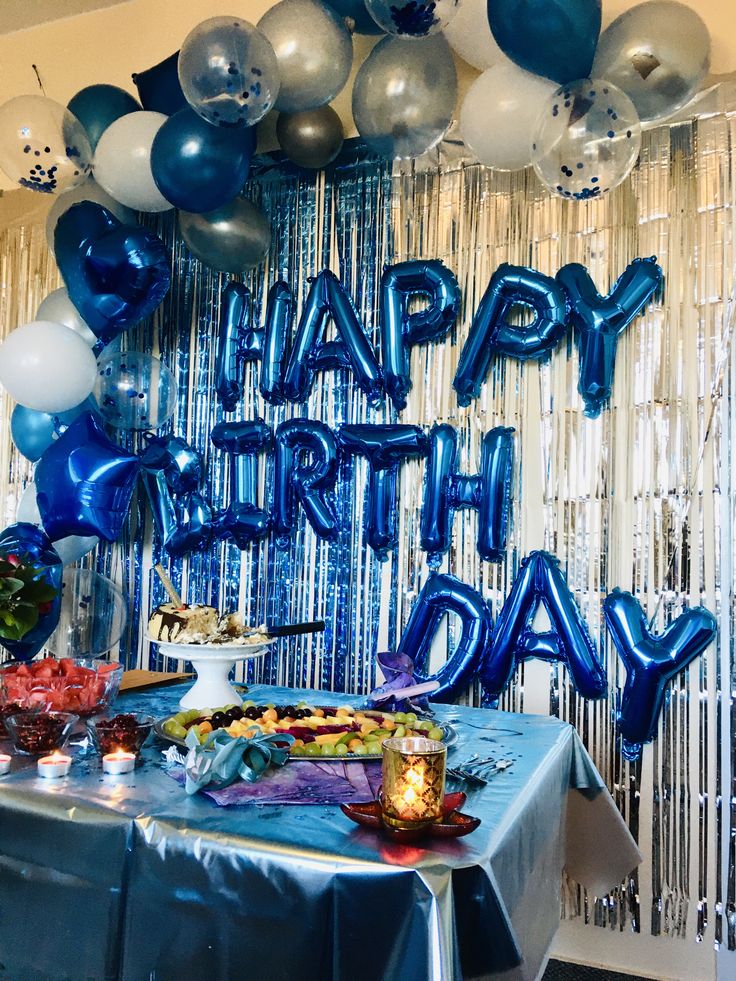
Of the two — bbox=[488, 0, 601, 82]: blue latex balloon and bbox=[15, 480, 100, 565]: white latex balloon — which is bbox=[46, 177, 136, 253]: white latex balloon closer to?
bbox=[15, 480, 100, 565]: white latex balloon

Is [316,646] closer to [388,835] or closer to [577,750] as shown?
[577,750]

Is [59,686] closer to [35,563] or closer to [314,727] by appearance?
[314,727]

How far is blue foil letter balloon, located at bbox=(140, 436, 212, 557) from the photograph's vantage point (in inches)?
108

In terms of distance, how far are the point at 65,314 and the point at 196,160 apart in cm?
76

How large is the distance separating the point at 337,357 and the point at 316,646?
0.88 metres

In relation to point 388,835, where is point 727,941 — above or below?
below

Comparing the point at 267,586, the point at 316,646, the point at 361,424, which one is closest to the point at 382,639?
the point at 316,646

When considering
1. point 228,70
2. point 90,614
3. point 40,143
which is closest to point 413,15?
point 228,70

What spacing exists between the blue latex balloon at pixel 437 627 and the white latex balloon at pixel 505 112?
114cm

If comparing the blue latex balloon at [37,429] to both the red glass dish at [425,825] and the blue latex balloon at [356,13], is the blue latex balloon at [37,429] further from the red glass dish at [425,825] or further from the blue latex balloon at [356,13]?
the red glass dish at [425,825]

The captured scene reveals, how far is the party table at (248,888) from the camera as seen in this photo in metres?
1.07

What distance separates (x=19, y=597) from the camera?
204 cm

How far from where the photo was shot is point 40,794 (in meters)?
1.30

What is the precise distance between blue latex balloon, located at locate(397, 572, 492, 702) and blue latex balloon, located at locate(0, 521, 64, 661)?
991 millimetres
